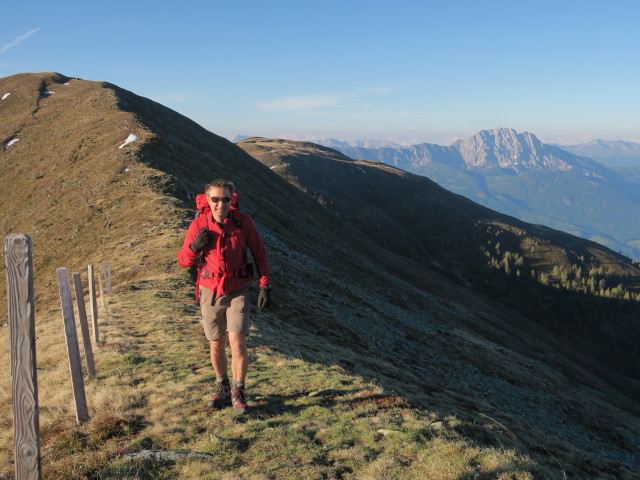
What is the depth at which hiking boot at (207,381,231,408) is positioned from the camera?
9031 millimetres

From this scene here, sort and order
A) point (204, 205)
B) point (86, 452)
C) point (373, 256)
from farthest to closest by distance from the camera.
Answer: point (373, 256) < point (204, 205) < point (86, 452)

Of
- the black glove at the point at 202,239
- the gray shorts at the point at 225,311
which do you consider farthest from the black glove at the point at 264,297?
the black glove at the point at 202,239

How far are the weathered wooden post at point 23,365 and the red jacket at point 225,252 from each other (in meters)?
3.10

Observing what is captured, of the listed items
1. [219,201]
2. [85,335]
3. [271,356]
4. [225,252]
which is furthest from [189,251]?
[271,356]

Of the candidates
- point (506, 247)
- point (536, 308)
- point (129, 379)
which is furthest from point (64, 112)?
point (506, 247)

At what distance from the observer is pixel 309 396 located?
10312 millimetres

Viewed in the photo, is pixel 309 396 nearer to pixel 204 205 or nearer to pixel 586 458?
pixel 204 205

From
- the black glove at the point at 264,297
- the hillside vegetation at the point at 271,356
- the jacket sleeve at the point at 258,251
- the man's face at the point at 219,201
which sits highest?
the man's face at the point at 219,201

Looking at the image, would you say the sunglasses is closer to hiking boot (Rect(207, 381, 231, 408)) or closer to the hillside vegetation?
hiking boot (Rect(207, 381, 231, 408))

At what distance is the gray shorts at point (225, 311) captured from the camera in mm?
8312

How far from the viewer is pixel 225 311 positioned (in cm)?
855

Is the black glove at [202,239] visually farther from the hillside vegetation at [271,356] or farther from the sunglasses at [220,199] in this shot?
the hillside vegetation at [271,356]

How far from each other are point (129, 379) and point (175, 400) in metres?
2.10

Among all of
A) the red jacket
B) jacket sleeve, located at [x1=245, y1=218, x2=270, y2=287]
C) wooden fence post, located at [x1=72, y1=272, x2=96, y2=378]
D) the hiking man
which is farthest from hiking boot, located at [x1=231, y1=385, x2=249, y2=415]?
wooden fence post, located at [x1=72, y1=272, x2=96, y2=378]
